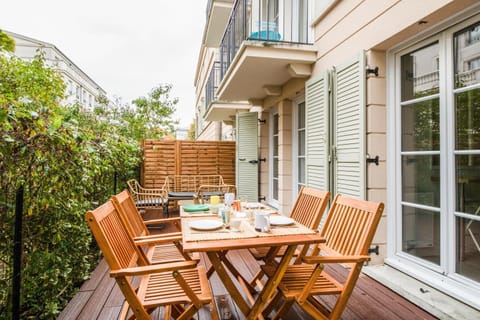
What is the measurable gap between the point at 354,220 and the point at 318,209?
1.27ft

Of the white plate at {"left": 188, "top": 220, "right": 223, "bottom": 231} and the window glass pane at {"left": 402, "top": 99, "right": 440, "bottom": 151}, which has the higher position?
the window glass pane at {"left": 402, "top": 99, "right": 440, "bottom": 151}

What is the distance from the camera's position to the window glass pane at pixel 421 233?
7.63 feet

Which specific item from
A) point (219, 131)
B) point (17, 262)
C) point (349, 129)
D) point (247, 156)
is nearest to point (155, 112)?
point (219, 131)

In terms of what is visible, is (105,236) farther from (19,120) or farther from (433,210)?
(433,210)

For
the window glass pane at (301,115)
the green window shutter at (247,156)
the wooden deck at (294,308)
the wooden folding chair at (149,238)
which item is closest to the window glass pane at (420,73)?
the wooden deck at (294,308)

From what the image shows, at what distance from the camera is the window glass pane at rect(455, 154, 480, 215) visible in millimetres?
2000

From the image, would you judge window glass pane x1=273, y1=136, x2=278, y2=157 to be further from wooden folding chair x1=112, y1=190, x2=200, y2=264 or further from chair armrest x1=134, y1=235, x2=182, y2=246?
chair armrest x1=134, y1=235, x2=182, y2=246

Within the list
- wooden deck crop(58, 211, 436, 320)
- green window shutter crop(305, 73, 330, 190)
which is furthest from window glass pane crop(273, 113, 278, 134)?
wooden deck crop(58, 211, 436, 320)

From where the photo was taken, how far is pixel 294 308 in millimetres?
2164

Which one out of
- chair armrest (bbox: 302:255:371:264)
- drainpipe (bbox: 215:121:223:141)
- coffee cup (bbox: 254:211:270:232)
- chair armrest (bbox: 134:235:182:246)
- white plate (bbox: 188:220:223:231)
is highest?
drainpipe (bbox: 215:121:223:141)

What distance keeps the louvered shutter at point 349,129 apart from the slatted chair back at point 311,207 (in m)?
0.63

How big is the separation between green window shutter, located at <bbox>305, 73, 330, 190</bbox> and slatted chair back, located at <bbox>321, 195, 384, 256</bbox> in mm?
1258

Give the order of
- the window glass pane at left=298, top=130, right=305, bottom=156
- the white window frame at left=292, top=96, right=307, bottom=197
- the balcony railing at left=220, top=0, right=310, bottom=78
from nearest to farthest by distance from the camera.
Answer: the balcony railing at left=220, top=0, right=310, bottom=78, the window glass pane at left=298, top=130, right=305, bottom=156, the white window frame at left=292, top=96, right=307, bottom=197

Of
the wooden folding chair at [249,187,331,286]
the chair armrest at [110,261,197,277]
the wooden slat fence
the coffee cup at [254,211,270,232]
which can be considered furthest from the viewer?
the wooden slat fence
